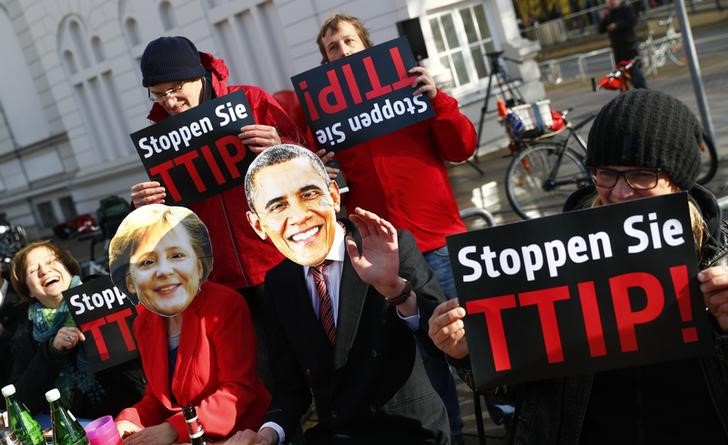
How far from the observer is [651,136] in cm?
183

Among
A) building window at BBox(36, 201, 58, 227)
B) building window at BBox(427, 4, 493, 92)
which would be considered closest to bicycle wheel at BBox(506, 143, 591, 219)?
building window at BBox(427, 4, 493, 92)

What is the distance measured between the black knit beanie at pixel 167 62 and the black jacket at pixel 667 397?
5.38 ft

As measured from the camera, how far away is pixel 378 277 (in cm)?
214

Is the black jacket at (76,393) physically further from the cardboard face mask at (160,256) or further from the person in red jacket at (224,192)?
the cardboard face mask at (160,256)

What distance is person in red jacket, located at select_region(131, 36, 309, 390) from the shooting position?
9.23 ft

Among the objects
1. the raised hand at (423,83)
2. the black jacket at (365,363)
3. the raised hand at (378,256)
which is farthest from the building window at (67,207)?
the raised hand at (378,256)

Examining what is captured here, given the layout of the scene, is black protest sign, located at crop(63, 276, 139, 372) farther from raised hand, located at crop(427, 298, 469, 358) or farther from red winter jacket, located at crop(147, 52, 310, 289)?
raised hand, located at crop(427, 298, 469, 358)

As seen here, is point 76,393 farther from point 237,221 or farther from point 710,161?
point 710,161

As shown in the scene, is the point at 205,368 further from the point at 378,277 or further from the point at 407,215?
the point at 407,215

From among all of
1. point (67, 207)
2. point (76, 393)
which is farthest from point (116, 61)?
point (76, 393)

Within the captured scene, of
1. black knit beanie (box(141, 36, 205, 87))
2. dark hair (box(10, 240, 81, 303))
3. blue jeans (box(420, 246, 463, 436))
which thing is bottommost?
blue jeans (box(420, 246, 463, 436))

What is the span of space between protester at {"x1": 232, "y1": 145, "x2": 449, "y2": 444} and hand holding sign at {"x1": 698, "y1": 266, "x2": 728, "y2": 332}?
2.48 feet

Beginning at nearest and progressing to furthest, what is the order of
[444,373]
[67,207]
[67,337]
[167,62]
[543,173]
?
[167,62] < [444,373] < [67,337] < [543,173] < [67,207]

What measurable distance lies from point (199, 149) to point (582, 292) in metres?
1.58
